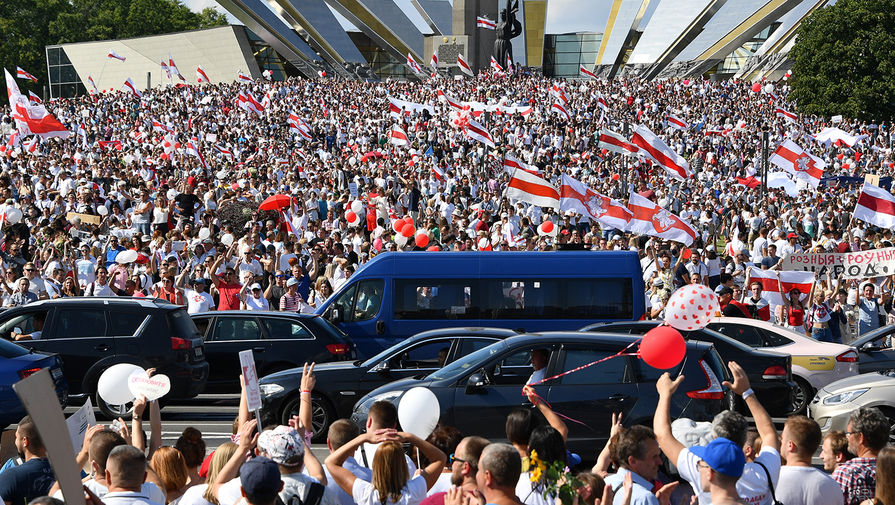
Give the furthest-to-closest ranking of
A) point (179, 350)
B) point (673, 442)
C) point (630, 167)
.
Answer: point (630, 167) < point (179, 350) < point (673, 442)

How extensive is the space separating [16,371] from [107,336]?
161cm

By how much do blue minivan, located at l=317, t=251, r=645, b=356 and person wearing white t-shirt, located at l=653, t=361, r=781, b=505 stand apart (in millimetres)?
9043

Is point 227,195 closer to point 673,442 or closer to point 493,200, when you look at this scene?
point 493,200

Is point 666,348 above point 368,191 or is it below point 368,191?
above

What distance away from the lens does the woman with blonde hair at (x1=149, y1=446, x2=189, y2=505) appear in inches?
215

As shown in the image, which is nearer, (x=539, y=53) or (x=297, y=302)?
(x=297, y=302)

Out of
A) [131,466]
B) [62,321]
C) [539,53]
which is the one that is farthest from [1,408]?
[539,53]

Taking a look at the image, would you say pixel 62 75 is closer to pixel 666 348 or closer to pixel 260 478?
pixel 666 348

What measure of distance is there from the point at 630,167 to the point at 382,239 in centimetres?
1720

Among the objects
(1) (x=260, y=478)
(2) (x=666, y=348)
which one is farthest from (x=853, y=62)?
(1) (x=260, y=478)

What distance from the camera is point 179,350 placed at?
12.2 meters

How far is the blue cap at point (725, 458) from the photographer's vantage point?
4566 mm

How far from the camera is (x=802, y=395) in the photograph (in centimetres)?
1309

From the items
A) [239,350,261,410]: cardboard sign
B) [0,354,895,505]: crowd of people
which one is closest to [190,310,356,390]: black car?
[239,350,261,410]: cardboard sign
